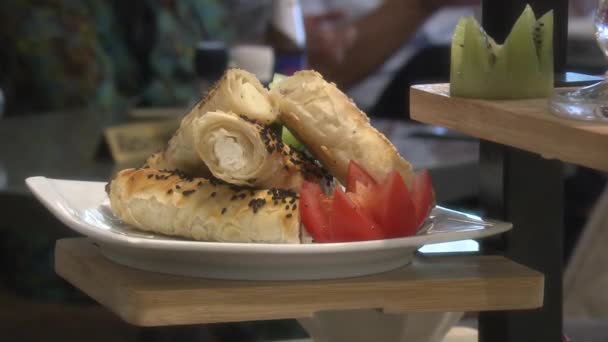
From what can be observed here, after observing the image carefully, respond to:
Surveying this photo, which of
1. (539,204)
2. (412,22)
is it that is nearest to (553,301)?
(539,204)

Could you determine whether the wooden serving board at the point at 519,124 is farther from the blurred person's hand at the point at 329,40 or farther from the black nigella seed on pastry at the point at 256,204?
the blurred person's hand at the point at 329,40

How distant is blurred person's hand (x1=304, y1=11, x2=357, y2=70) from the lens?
9.20 feet

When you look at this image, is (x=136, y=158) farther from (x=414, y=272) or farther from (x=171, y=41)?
(x=414, y=272)

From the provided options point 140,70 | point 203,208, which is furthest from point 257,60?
point 203,208

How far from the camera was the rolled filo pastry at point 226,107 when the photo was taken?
65 cm

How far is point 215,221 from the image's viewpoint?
0.59 meters

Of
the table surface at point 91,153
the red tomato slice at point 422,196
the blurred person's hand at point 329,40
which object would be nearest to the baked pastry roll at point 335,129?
the red tomato slice at point 422,196

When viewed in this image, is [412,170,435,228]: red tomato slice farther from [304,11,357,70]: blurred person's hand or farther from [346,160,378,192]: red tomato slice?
[304,11,357,70]: blurred person's hand

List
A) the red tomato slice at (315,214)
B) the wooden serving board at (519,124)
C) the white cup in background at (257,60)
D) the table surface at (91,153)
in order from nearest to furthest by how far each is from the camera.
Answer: the wooden serving board at (519,124), the red tomato slice at (315,214), the table surface at (91,153), the white cup in background at (257,60)

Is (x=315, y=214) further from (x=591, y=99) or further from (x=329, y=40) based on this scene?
(x=329, y=40)

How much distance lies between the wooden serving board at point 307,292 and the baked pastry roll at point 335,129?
0.06m

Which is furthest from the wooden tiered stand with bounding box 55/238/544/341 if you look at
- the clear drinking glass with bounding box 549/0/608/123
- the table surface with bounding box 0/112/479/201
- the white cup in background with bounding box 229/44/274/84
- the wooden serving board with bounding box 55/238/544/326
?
the white cup in background with bounding box 229/44/274/84

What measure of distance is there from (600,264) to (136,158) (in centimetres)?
81

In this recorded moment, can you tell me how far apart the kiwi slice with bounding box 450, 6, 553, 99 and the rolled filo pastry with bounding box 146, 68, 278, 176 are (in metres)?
0.11
